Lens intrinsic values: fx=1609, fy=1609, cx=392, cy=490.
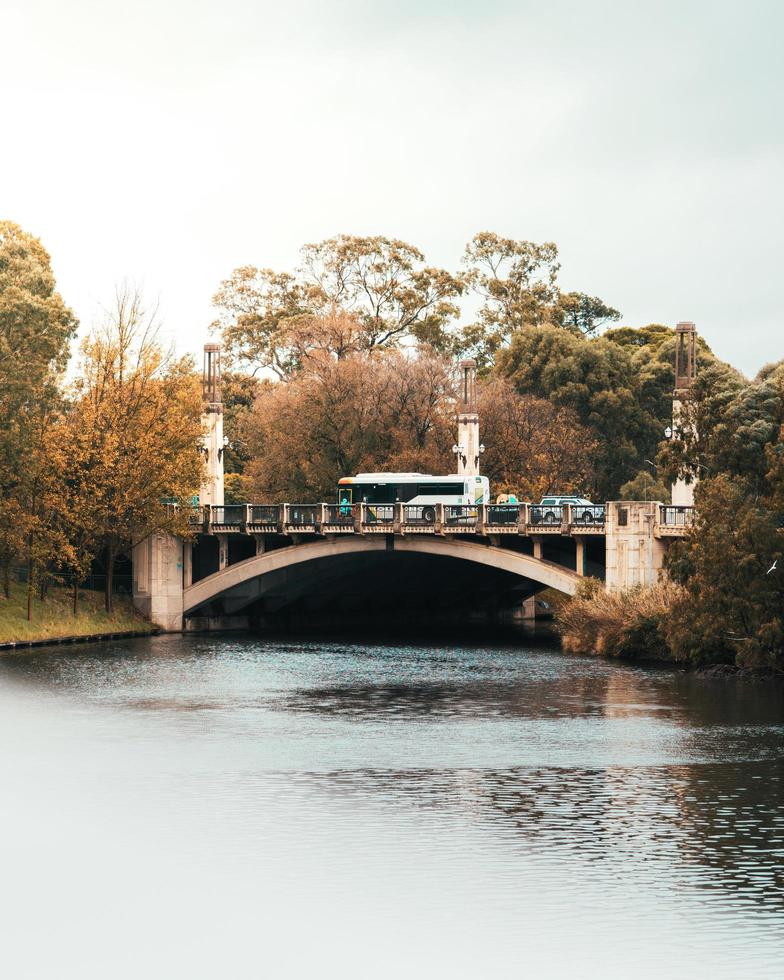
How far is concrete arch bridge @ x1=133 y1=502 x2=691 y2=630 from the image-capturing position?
76.1 m

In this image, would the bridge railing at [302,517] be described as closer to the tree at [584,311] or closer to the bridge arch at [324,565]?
the bridge arch at [324,565]

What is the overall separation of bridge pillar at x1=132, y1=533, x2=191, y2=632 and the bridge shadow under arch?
1291 mm

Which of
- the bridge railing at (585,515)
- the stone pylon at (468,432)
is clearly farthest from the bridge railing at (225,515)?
the bridge railing at (585,515)

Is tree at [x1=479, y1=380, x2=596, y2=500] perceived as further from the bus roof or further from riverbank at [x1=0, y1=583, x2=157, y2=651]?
riverbank at [x1=0, y1=583, x2=157, y2=651]

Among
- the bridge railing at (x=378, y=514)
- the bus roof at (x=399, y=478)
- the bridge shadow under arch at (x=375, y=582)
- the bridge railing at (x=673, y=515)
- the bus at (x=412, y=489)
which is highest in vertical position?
the bus roof at (x=399, y=478)

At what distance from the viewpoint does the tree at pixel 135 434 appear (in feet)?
270

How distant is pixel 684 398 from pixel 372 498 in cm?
2352

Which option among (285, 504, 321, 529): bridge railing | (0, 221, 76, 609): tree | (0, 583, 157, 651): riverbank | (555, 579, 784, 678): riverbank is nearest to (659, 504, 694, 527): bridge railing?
(555, 579, 784, 678): riverbank

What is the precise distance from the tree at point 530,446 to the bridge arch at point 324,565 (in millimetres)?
8874

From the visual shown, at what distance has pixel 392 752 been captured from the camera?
46469 millimetres

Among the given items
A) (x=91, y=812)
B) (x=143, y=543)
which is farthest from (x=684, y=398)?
(x=91, y=812)

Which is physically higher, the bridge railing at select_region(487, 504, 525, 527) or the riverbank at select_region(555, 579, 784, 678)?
the bridge railing at select_region(487, 504, 525, 527)

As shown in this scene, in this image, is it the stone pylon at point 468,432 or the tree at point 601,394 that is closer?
the stone pylon at point 468,432

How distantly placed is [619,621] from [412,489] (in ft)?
68.4
